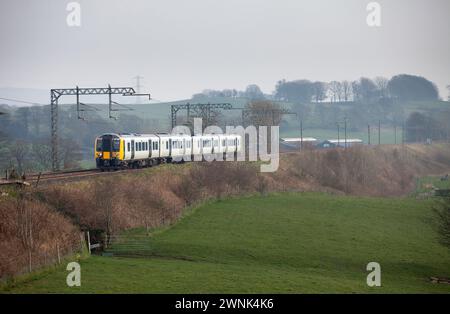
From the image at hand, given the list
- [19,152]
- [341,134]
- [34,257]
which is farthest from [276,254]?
[341,134]

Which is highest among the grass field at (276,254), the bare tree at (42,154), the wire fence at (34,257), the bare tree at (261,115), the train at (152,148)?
the bare tree at (261,115)

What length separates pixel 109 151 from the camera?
149 feet

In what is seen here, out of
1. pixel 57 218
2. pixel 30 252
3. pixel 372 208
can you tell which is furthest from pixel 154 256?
pixel 372 208

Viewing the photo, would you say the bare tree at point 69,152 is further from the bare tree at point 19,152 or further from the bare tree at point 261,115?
the bare tree at point 261,115

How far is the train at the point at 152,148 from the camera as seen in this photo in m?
45.6

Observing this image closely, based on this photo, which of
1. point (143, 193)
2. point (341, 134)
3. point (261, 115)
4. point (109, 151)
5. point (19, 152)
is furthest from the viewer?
point (341, 134)

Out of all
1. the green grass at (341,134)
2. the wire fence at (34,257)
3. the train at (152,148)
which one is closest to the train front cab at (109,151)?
the train at (152,148)

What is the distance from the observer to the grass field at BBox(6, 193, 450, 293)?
83.7ft

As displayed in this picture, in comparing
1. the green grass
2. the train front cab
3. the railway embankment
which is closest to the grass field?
the railway embankment

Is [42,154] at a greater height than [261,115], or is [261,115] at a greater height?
[261,115]

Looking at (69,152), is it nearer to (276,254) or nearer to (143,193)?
(143,193)

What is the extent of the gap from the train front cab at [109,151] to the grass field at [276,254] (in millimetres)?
6896

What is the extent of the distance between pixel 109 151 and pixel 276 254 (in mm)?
16760

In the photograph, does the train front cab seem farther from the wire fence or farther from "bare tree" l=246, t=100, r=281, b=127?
"bare tree" l=246, t=100, r=281, b=127
